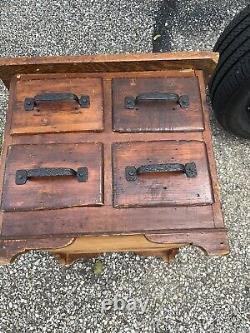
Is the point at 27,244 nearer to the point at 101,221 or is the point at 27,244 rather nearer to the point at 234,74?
the point at 101,221

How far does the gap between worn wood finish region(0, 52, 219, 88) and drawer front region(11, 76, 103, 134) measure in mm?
51

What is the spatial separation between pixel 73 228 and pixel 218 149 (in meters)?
1.34

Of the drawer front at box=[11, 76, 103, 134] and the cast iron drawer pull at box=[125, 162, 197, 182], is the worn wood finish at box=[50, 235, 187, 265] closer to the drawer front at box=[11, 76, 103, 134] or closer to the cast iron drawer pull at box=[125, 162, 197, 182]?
the cast iron drawer pull at box=[125, 162, 197, 182]

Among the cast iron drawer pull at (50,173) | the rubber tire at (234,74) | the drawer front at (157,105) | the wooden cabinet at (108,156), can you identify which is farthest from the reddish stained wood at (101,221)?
the rubber tire at (234,74)

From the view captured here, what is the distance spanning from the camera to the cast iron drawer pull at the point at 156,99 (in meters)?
1.82

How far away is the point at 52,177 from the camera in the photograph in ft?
5.66

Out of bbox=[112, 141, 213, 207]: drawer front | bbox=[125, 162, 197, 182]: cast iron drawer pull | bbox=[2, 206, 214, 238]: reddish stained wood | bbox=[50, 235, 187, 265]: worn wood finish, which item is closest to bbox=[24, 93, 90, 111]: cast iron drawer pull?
bbox=[112, 141, 213, 207]: drawer front

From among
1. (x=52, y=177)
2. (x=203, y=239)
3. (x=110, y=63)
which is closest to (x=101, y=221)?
(x=52, y=177)

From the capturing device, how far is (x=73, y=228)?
1656 mm

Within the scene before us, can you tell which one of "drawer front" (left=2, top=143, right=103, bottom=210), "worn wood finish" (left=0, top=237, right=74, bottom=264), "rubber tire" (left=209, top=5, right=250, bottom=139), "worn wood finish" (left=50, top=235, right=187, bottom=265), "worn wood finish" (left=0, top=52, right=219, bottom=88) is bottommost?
"worn wood finish" (left=0, top=237, right=74, bottom=264)

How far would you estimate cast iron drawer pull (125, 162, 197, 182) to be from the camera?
1.69 meters

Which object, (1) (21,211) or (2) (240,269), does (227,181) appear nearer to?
(2) (240,269)

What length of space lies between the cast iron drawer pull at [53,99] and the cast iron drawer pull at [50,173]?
0.30 m

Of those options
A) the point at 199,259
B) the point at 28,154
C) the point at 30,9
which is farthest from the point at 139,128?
the point at 30,9
